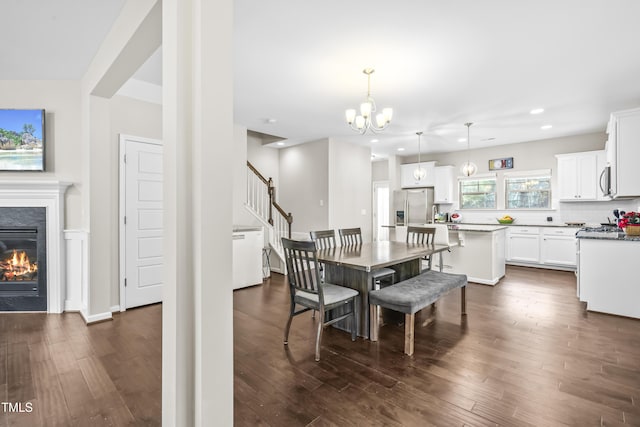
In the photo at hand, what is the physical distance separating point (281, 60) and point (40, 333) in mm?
3675

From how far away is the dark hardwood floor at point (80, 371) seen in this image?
1.85 meters

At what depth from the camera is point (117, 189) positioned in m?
3.56

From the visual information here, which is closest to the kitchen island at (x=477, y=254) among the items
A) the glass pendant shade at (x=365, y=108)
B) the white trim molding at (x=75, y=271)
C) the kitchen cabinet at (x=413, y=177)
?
the glass pendant shade at (x=365, y=108)

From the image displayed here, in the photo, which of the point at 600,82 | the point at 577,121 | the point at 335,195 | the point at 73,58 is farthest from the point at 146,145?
the point at 577,121

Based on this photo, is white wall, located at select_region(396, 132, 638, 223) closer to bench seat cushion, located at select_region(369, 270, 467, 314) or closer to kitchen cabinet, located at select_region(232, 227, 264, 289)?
bench seat cushion, located at select_region(369, 270, 467, 314)

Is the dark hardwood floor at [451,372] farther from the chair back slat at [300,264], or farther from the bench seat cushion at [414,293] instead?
the chair back slat at [300,264]

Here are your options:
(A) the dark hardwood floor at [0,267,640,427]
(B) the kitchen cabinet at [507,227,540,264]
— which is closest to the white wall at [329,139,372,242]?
(B) the kitchen cabinet at [507,227,540,264]

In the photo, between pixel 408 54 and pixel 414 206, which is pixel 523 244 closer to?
pixel 414 206

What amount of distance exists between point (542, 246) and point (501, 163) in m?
2.12

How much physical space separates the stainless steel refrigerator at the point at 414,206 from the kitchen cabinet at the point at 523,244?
6.23 ft

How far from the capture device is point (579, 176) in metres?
6.04

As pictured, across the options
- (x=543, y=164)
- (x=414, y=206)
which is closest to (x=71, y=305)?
(x=414, y=206)

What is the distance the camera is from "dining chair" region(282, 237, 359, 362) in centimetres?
259

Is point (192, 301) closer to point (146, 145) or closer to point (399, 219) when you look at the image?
point (146, 145)
